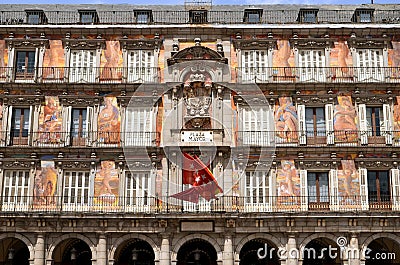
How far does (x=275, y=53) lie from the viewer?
33500mm

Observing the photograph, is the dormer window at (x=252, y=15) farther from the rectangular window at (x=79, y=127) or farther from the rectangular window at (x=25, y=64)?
the rectangular window at (x=25, y=64)

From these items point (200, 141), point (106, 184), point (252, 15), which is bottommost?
point (106, 184)

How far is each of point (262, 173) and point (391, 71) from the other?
896cm

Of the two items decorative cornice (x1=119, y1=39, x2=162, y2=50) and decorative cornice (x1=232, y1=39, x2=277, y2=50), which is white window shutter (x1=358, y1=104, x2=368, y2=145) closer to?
decorative cornice (x1=232, y1=39, x2=277, y2=50)

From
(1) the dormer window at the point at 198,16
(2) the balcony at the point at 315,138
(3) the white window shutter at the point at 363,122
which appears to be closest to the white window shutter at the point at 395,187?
(2) the balcony at the point at 315,138

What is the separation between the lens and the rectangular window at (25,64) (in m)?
33.3

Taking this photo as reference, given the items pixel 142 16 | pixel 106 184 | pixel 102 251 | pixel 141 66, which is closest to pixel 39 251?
pixel 102 251

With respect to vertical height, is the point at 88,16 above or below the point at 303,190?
above

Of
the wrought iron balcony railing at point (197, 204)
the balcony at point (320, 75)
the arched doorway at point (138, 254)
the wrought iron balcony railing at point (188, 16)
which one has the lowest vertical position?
the arched doorway at point (138, 254)

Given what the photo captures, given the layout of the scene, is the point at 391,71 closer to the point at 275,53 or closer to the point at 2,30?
the point at 275,53

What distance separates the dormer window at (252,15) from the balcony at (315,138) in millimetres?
6919

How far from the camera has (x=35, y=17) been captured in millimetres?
34688

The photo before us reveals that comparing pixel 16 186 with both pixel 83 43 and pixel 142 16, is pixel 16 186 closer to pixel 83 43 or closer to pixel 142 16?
pixel 83 43

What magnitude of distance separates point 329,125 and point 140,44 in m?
11.1
